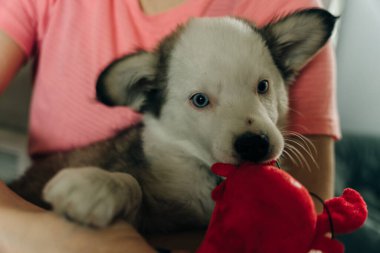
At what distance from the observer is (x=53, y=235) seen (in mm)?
620

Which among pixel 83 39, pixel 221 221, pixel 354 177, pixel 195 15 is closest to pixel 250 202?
pixel 221 221

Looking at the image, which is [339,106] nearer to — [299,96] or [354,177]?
[354,177]

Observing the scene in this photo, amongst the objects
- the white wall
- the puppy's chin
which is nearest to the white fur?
the puppy's chin

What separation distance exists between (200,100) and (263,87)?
107 mm

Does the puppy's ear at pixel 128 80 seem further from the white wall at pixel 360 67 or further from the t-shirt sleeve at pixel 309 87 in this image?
the white wall at pixel 360 67

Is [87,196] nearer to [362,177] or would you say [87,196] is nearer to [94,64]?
[94,64]

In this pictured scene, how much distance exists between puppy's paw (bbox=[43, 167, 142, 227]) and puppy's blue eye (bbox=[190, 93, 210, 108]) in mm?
177

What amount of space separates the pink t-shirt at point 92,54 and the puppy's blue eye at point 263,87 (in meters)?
0.14

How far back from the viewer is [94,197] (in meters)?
0.56

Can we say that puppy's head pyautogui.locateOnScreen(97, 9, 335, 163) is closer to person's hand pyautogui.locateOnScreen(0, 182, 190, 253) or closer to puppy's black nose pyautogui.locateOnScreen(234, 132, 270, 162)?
puppy's black nose pyautogui.locateOnScreen(234, 132, 270, 162)

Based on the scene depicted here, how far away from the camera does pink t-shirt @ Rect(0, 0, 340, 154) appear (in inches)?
32.6

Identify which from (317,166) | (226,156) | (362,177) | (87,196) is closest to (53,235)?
(87,196)

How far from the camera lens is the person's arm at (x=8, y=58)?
0.97 metres

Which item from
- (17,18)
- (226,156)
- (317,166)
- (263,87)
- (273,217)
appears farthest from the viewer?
(17,18)
